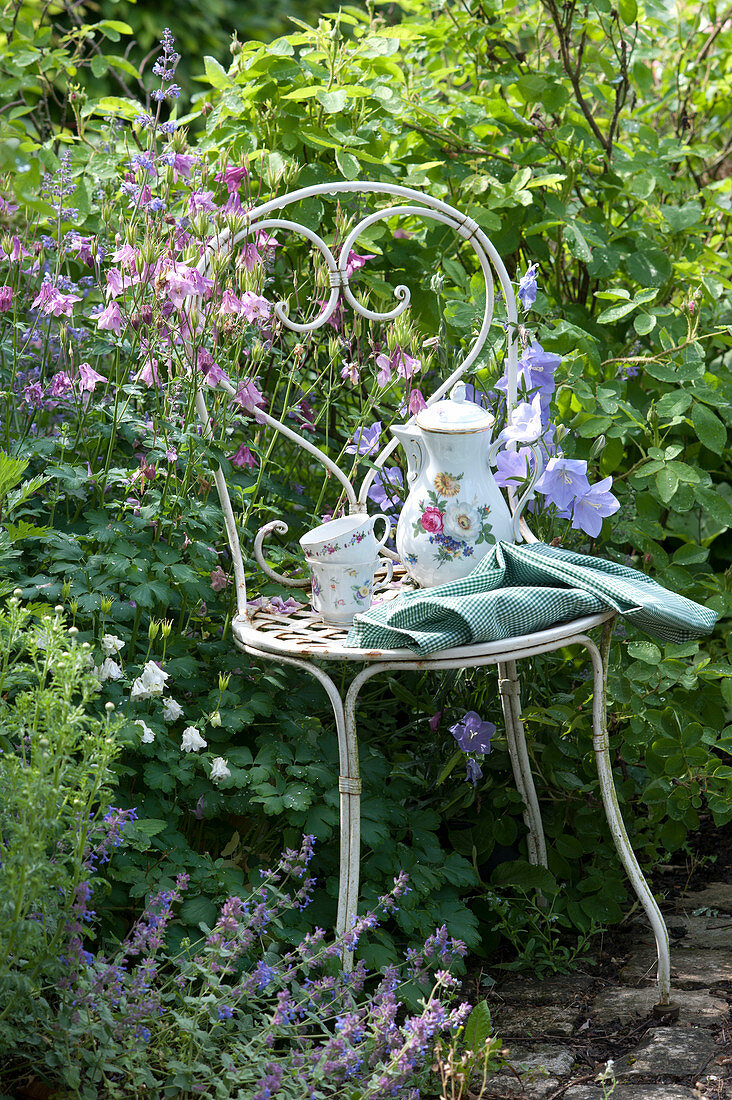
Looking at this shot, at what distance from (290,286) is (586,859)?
4.71 ft

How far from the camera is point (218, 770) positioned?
1728 millimetres

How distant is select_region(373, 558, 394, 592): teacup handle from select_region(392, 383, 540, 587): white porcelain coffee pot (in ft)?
0.43

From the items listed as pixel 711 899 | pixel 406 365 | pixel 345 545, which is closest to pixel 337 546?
pixel 345 545

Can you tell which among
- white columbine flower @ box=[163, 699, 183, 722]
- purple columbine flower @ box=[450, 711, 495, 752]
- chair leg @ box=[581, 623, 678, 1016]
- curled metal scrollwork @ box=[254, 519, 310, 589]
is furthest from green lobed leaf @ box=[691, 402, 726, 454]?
white columbine flower @ box=[163, 699, 183, 722]

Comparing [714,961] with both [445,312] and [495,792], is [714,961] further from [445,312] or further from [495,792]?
[445,312]

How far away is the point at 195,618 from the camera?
2127 millimetres

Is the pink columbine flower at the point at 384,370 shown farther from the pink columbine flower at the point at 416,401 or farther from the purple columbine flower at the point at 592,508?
the purple columbine flower at the point at 592,508

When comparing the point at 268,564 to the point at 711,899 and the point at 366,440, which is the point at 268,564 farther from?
the point at 711,899

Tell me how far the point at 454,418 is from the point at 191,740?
26.8 inches

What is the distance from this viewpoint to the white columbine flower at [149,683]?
172 cm

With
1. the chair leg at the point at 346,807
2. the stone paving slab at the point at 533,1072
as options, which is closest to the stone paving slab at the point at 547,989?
the stone paving slab at the point at 533,1072

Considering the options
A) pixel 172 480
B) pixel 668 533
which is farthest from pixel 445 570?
pixel 668 533

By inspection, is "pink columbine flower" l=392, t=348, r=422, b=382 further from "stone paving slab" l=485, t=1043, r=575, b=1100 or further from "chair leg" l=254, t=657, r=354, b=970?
"stone paving slab" l=485, t=1043, r=575, b=1100

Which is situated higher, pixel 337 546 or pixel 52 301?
pixel 52 301
